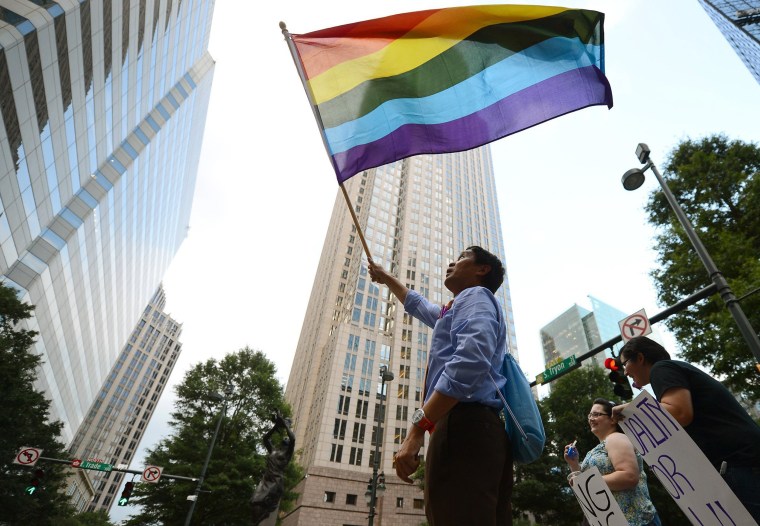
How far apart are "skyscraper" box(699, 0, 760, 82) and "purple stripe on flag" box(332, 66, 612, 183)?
65.8 meters

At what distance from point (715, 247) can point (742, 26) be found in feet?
203

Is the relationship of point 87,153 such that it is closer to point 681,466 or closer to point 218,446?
point 218,446

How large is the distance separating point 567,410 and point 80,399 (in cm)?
6050

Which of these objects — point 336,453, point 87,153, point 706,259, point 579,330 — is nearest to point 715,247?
point 706,259

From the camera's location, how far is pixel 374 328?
59531 millimetres

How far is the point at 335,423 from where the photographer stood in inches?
1913

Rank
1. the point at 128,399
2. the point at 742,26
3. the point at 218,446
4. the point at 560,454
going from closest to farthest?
1. the point at 218,446
2. the point at 560,454
3. the point at 742,26
4. the point at 128,399

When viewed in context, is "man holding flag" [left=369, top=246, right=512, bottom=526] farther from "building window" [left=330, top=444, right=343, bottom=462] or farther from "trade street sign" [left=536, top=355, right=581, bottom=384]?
"building window" [left=330, top=444, right=343, bottom=462]

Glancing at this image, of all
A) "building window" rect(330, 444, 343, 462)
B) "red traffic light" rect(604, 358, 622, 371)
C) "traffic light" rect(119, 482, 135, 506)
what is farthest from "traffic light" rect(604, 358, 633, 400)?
"building window" rect(330, 444, 343, 462)

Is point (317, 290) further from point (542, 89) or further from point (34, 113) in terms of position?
point (542, 89)

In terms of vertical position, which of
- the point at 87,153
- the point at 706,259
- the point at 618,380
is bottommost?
the point at 618,380

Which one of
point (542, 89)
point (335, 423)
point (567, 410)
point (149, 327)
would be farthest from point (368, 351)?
point (149, 327)

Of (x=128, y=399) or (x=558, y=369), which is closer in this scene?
(x=558, y=369)

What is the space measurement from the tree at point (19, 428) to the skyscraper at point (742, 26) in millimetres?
76742
